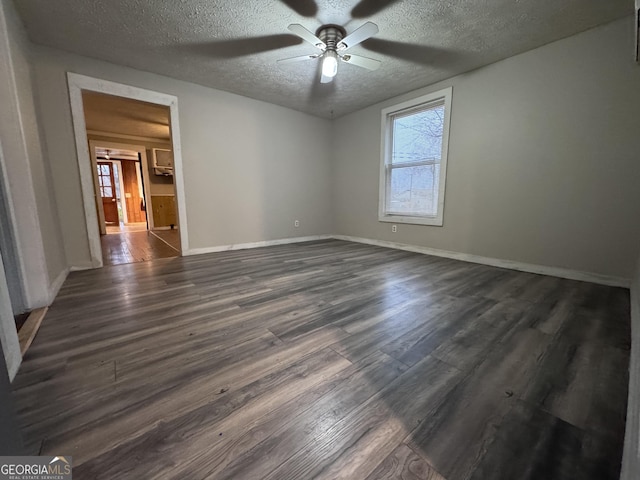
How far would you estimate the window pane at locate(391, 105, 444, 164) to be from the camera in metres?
3.60

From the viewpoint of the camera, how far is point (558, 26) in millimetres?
2295

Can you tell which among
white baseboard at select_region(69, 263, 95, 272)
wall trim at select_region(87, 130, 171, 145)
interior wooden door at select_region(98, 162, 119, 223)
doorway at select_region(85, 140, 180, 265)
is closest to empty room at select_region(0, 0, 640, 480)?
white baseboard at select_region(69, 263, 95, 272)

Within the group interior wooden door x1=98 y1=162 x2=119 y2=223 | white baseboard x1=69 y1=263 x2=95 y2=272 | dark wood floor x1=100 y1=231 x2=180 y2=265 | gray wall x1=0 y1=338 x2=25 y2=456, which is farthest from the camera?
interior wooden door x1=98 y1=162 x2=119 y2=223

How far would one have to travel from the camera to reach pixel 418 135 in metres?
3.83

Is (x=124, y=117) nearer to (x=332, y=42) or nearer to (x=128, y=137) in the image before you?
(x=128, y=137)

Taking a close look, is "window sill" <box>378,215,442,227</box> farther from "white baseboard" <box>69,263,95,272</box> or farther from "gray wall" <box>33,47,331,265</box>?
"white baseboard" <box>69,263,95,272</box>

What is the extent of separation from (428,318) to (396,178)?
302cm

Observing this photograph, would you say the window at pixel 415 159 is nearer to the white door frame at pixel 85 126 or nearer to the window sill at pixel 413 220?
the window sill at pixel 413 220

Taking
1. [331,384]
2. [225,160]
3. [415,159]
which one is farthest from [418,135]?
[331,384]

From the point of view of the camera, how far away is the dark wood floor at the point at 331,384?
0.75 m

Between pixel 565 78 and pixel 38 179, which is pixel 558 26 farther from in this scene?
pixel 38 179

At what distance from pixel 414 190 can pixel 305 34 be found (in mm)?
2644

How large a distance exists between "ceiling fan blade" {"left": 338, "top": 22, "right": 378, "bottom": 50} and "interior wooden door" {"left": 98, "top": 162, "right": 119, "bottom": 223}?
9110 mm
